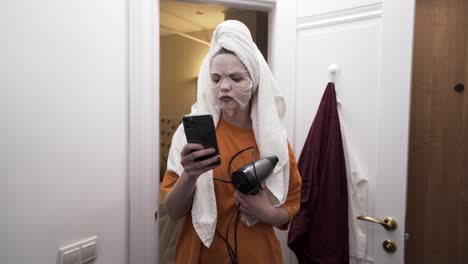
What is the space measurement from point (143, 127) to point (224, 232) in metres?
0.54

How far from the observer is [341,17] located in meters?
1.16

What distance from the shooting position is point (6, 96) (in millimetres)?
733

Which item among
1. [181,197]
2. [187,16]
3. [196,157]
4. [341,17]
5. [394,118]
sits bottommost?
[181,197]

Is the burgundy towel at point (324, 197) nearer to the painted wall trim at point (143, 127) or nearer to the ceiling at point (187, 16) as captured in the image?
the painted wall trim at point (143, 127)

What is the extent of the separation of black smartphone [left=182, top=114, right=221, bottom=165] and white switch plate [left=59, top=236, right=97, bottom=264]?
593 mm

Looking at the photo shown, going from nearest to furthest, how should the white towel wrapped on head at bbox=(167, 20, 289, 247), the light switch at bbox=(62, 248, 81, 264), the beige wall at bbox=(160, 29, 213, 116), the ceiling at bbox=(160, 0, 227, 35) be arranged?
the white towel wrapped on head at bbox=(167, 20, 289, 247) → the light switch at bbox=(62, 248, 81, 264) → the ceiling at bbox=(160, 0, 227, 35) → the beige wall at bbox=(160, 29, 213, 116)

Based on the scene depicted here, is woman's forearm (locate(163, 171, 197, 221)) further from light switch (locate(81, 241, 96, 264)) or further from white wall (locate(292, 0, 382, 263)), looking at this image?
white wall (locate(292, 0, 382, 263))

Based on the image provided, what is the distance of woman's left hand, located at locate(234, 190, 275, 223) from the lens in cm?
76

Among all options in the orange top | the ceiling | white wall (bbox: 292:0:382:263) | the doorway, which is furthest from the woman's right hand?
the ceiling

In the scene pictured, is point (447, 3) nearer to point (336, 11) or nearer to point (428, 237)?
point (336, 11)

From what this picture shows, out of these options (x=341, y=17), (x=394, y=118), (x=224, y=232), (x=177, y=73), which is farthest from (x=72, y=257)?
(x=177, y=73)

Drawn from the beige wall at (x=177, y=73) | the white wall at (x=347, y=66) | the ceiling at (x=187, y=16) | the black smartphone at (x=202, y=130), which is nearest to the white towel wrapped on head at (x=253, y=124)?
the black smartphone at (x=202, y=130)

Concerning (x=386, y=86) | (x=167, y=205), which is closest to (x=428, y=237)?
(x=386, y=86)

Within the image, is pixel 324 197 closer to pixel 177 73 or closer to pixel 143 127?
pixel 143 127
